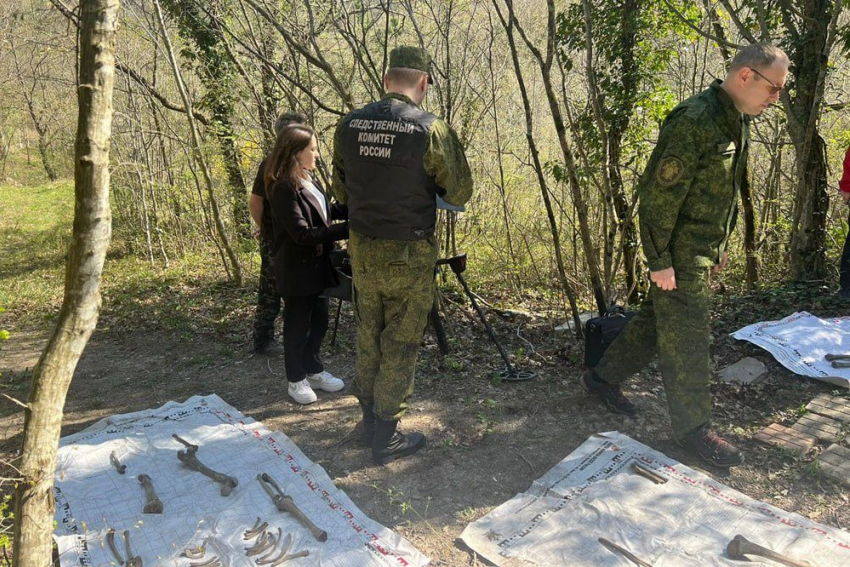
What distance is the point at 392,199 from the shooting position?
2865 mm

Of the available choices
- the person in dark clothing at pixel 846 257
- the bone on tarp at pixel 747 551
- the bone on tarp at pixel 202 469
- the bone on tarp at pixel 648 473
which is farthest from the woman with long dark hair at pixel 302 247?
the person in dark clothing at pixel 846 257

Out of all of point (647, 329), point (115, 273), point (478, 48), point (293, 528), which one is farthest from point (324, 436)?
point (115, 273)

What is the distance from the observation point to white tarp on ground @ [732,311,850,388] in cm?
388

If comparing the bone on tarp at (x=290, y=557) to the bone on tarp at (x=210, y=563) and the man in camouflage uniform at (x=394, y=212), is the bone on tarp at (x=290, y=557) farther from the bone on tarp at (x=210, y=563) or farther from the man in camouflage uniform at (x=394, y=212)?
the man in camouflage uniform at (x=394, y=212)

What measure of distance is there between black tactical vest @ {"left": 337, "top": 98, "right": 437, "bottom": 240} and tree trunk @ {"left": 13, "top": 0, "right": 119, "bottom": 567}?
3.94 feet

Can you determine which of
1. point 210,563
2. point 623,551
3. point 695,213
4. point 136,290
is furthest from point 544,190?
point 136,290

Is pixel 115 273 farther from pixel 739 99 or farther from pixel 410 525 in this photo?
pixel 739 99

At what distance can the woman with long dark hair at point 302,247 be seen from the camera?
3539 mm

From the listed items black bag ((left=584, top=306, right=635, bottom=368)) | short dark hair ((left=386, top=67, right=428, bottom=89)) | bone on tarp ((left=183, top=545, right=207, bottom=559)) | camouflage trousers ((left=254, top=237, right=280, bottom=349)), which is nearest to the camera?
bone on tarp ((left=183, top=545, right=207, bottom=559))

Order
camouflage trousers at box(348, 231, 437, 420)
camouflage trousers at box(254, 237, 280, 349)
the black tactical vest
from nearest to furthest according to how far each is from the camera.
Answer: the black tactical vest, camouflage trousers at box(348, 231, 437, 420), camouflage trousers at box(254, 237, 280, 349)

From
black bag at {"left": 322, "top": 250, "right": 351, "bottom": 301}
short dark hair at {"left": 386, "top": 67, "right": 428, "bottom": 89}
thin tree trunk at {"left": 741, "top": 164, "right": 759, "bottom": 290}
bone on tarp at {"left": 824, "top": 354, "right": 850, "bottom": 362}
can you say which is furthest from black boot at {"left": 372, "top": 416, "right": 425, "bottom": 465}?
thin tree trunk at {"left": 741, "top": 164, "right": 759, "bottom": 290}

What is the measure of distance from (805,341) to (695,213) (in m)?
1.96

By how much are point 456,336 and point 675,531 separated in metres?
2.62

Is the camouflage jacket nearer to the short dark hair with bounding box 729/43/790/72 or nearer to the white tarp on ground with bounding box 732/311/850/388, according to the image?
the short dark hair with bounding box 729/43/790/72
